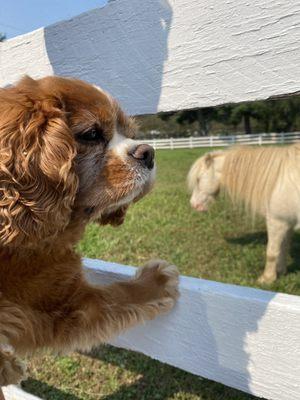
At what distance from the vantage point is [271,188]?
4.34 meters

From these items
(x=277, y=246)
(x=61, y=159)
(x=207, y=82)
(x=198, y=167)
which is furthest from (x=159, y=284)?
(x=198, y=167)

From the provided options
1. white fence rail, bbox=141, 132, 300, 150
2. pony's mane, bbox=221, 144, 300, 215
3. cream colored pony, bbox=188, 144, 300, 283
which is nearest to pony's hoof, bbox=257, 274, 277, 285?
cream colored pony, bbox=188, 144, 300, 283

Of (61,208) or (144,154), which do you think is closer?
(61,208)

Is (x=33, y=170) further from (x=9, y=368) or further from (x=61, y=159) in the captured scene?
(x=9, y=368)

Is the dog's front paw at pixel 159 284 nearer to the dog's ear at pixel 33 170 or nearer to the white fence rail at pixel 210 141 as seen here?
the dog's ear at pixel 33 170

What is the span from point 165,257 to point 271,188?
1228 mm

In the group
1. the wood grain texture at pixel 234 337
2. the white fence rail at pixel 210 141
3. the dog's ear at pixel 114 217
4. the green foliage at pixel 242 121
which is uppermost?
the green foliage at pixel 242 121

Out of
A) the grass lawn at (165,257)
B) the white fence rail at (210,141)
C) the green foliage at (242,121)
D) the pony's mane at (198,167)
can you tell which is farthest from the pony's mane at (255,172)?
the white fence rail at (210,141)

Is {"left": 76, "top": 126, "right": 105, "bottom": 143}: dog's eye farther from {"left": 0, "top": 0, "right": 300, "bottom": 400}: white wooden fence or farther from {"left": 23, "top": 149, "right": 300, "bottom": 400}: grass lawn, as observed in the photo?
{"left": 23, "top": 149, "right": 300, "bottom": 400}: grass lawn

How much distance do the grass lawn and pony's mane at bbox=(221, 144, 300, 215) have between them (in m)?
0.61

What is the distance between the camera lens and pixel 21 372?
1.35m

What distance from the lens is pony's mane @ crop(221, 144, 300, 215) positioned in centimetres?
416

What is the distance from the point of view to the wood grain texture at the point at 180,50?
1.19 metres

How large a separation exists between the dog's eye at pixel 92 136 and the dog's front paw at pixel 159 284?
1.71 feet
